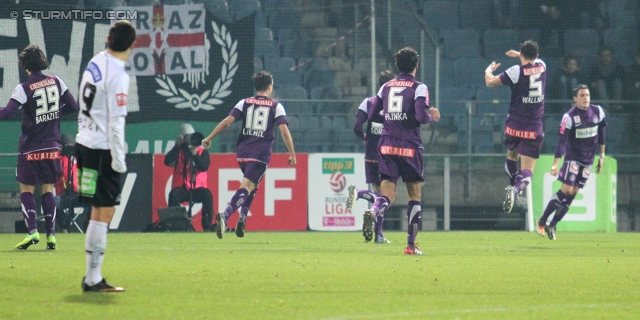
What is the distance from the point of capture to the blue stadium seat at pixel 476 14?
2117 centimetres

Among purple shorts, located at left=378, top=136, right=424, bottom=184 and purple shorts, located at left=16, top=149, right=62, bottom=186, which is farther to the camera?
purple shorts, located at left=16, top=149, right=62, bottom=186

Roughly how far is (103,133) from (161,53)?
12.1 meters

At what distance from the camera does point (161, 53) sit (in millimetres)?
17984

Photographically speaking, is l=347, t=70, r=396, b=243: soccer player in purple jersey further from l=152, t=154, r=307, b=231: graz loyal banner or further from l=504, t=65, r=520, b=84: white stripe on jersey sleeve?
l=152, t=154, r=307, b=231: graz loyal banner

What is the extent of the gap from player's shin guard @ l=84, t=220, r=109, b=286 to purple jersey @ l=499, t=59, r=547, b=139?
711 cm

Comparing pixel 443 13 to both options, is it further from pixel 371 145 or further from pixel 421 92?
pixel 421 92

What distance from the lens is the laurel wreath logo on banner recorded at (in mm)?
17828

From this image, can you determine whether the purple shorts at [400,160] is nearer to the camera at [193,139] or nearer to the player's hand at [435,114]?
the player's hand at [435,114]

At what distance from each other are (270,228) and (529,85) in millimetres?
6170

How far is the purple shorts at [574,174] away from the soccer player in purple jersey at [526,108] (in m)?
1.96

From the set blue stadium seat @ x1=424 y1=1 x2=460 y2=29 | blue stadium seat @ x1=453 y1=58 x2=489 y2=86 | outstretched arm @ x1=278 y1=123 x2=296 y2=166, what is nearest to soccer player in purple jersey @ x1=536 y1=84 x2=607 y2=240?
outstretched arm @ x1=278 y1=123 x2=296 y2=166

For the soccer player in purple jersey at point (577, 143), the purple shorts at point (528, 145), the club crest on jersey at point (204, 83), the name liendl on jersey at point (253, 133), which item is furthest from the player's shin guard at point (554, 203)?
the club crest on jersey at point (204, 83)

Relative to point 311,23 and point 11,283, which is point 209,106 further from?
point 11,283

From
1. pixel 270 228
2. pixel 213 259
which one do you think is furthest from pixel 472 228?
pixel 213 259
